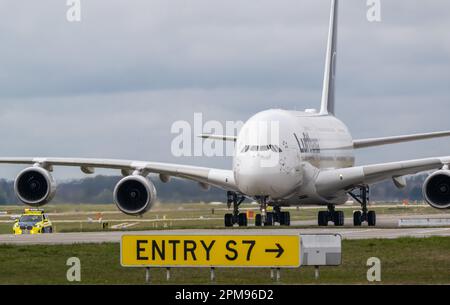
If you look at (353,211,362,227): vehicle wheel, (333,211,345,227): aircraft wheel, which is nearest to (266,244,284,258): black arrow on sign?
(353,211,362,227): vehicle wheel

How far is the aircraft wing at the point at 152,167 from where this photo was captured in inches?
2080

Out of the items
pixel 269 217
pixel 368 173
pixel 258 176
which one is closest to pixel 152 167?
pixel 269 217

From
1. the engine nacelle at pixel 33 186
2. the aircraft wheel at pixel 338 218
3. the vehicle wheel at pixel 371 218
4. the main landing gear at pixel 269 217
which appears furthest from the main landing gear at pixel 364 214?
the engine nacelle at pixel 33 186

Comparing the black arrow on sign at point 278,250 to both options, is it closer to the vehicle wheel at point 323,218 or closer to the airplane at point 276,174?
the airplane at point 276,174

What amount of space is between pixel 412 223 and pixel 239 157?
1152 cm

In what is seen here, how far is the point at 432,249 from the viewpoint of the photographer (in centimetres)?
3488

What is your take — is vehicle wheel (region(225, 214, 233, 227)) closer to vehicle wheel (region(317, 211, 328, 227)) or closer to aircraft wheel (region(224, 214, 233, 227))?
aircraft wheel (region(224, 214, 233, 227))

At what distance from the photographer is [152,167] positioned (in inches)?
2078

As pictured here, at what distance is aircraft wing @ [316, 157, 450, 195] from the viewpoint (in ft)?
170

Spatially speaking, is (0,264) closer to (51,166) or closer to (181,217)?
(51,166)

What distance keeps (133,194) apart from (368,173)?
9927 millimetres

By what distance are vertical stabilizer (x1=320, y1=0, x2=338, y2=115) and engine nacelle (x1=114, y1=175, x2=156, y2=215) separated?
17.3 metres

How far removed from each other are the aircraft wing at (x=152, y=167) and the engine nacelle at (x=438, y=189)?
8.22m

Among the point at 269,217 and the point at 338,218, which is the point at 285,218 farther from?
the point at 338,218
